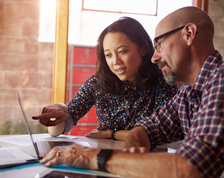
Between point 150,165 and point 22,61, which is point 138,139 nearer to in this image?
point 150,165

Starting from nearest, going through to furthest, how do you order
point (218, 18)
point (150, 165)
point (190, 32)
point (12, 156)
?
point (150, 165) < point (12, 156) < point (190, 32) < point (218, 18)

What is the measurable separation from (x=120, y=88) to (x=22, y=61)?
5.47 feet

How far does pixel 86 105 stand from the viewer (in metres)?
1.68

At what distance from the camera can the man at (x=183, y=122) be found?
2.09ft

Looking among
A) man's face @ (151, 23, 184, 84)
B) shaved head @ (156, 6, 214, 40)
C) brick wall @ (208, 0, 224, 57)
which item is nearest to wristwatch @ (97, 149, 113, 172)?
man's face @ (151, 23, 184, 84)

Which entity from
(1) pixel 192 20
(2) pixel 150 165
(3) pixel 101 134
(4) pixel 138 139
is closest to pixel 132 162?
(2) pixel 150 165

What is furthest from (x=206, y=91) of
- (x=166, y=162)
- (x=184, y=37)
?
(x=184, y=37)

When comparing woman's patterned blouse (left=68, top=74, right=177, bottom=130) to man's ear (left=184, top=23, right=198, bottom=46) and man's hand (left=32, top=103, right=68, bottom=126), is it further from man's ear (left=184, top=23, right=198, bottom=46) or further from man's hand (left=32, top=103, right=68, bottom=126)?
man's ear (left=184, top=23, right=198, bottom=46)

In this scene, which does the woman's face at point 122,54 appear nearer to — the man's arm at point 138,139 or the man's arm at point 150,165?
the man's arm at point 138,139

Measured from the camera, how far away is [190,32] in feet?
3.36

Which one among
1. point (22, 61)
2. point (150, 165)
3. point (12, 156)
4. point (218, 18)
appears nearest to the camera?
point (150, 165)

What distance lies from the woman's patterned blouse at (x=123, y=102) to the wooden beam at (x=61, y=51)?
1.24m

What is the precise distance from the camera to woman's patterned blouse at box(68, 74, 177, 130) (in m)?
1.56

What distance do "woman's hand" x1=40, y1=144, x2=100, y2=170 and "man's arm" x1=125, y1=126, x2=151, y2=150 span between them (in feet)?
1.11
